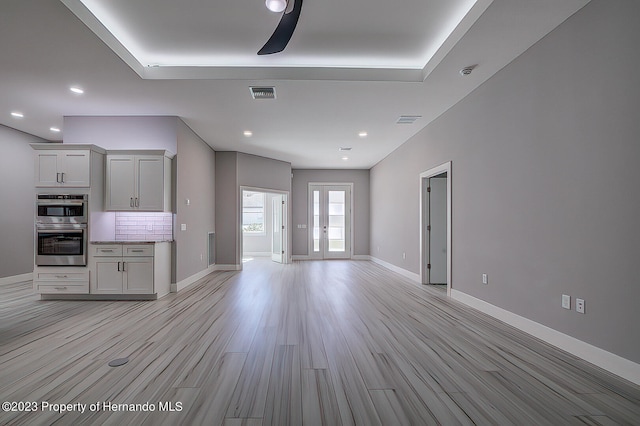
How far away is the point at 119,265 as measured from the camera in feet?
14.4

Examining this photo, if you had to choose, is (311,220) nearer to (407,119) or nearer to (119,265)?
(407,119)

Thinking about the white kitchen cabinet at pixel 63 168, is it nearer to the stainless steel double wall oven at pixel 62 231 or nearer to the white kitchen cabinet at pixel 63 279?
the stainless steel double wall oven at pixel 62 231

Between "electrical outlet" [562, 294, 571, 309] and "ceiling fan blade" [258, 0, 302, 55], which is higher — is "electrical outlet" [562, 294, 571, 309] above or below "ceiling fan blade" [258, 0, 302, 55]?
below

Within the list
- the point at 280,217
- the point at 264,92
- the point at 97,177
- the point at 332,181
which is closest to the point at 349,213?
the point at 332,181

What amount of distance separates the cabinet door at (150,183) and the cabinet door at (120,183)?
10cm

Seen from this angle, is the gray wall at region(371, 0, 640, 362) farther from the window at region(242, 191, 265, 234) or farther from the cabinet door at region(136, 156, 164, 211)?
the window at region(242, 191, 265, 234)

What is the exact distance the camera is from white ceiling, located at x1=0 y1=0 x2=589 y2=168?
2.79 m

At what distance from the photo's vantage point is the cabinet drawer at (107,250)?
438cm

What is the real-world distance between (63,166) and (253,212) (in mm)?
6835

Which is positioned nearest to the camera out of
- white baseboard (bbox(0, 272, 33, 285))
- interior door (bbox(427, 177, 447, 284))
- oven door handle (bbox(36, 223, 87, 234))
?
oven door handle (bbox(36, 223, 87, 234))

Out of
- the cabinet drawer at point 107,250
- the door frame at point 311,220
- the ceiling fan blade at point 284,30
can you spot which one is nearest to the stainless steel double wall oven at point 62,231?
the cabinet drawer at point 107,250

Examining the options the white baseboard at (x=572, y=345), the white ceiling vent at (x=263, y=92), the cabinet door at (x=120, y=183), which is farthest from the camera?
the cabinet door at (x=120, y=183)

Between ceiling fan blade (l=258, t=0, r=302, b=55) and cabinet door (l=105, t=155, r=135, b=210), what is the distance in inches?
131

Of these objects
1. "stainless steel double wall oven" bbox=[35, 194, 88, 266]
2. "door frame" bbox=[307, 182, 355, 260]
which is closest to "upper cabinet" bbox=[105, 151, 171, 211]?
"stainless steel double wall oven" bbox=[35, 194, 88, 266]
